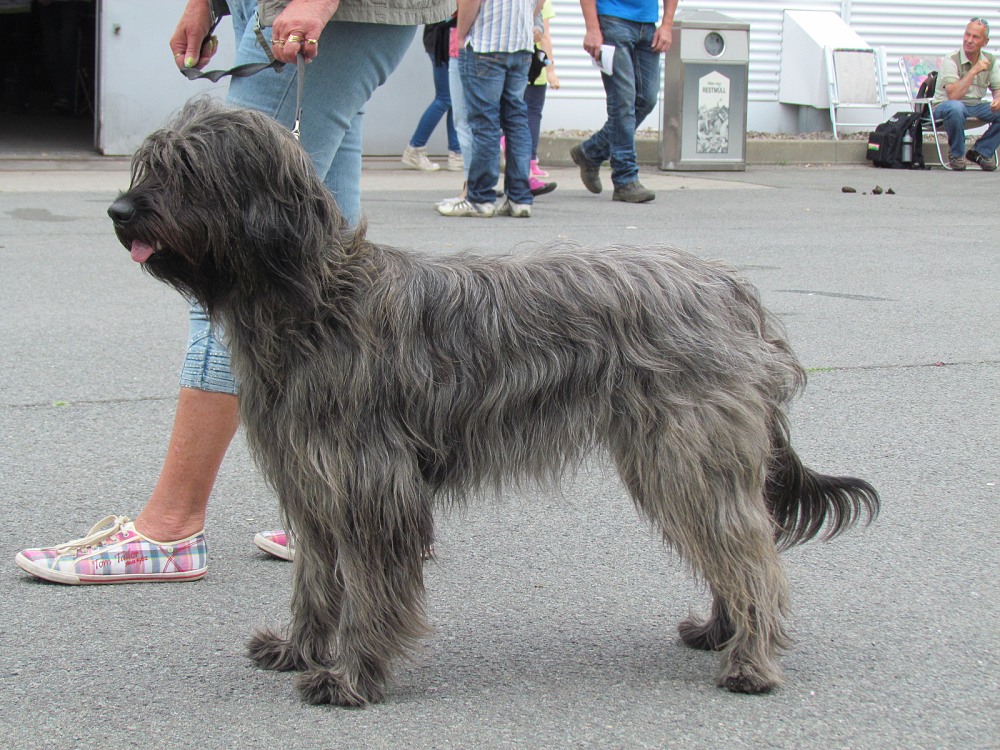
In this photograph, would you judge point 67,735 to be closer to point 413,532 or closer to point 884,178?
point 413,532

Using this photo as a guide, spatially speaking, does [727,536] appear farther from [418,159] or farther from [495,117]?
[418,159]

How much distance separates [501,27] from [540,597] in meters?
6.94

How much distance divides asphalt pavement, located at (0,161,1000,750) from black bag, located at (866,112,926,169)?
9700mm

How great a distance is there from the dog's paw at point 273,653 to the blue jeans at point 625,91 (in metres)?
8.76

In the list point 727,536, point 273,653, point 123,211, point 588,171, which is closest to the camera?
point 123,211

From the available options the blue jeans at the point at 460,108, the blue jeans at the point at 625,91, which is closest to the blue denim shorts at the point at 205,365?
the blue jeans at the point at 460,108

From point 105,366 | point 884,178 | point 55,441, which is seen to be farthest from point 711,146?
point 55,441

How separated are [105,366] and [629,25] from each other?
6726 millimetres

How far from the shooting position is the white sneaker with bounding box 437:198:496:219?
10.5 metres

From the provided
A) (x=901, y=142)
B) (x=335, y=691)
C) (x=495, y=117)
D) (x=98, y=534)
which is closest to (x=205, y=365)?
(x=98, y=534)

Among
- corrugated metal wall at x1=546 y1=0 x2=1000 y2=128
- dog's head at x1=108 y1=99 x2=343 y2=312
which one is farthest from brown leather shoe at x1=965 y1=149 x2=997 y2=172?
dog's head at x1=108 y1=99 x2=343 y2=312

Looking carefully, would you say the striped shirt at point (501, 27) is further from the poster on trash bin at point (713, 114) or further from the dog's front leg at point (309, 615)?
the dog's front leg at point (309, 615)

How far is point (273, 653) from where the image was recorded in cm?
306

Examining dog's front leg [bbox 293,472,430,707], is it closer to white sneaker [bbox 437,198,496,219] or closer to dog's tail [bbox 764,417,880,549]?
dog's tail [bbox 764,417,880,549]
